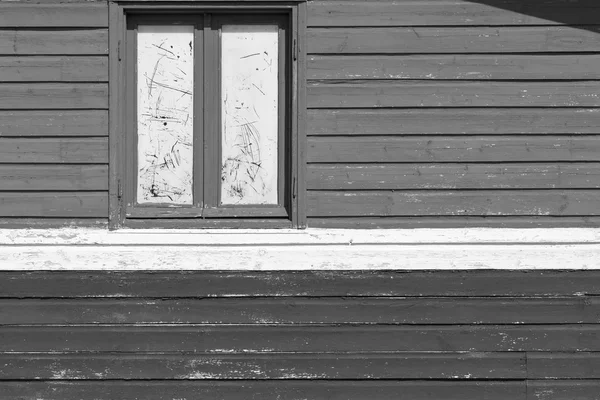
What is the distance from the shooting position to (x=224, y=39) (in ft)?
16.9

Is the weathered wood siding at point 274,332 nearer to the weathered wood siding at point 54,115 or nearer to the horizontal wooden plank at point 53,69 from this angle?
the weathered wood siding at point 54,115

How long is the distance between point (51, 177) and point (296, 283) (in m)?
1.65

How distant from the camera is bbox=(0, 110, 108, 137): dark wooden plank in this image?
503 centimetres

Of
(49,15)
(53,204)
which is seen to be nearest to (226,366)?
(53,204)

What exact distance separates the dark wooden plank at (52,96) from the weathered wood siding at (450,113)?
1.32 m

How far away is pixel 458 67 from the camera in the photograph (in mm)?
5039

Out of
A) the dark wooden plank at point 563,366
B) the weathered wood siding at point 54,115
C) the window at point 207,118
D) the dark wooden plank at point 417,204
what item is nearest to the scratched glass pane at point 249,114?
the window at point 207,118

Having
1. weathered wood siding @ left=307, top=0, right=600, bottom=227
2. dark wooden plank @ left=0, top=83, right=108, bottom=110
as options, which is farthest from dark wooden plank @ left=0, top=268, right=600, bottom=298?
dark wooden plank @ left=0, top=83, right=108, bottom=110

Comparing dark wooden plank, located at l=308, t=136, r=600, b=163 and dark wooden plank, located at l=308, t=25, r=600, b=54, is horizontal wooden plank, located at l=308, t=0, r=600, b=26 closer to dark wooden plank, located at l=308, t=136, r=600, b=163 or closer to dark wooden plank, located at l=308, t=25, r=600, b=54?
dark wooden plank, located at l=308, t=25, r=600, b=54

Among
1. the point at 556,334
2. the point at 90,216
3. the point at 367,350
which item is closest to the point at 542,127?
the point at 556,334

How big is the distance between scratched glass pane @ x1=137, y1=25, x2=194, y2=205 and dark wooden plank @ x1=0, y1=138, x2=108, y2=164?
288 millimetres

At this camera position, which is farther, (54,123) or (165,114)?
(165,114)

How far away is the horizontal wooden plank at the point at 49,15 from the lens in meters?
5.01

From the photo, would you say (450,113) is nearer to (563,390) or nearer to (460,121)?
(460,121)
